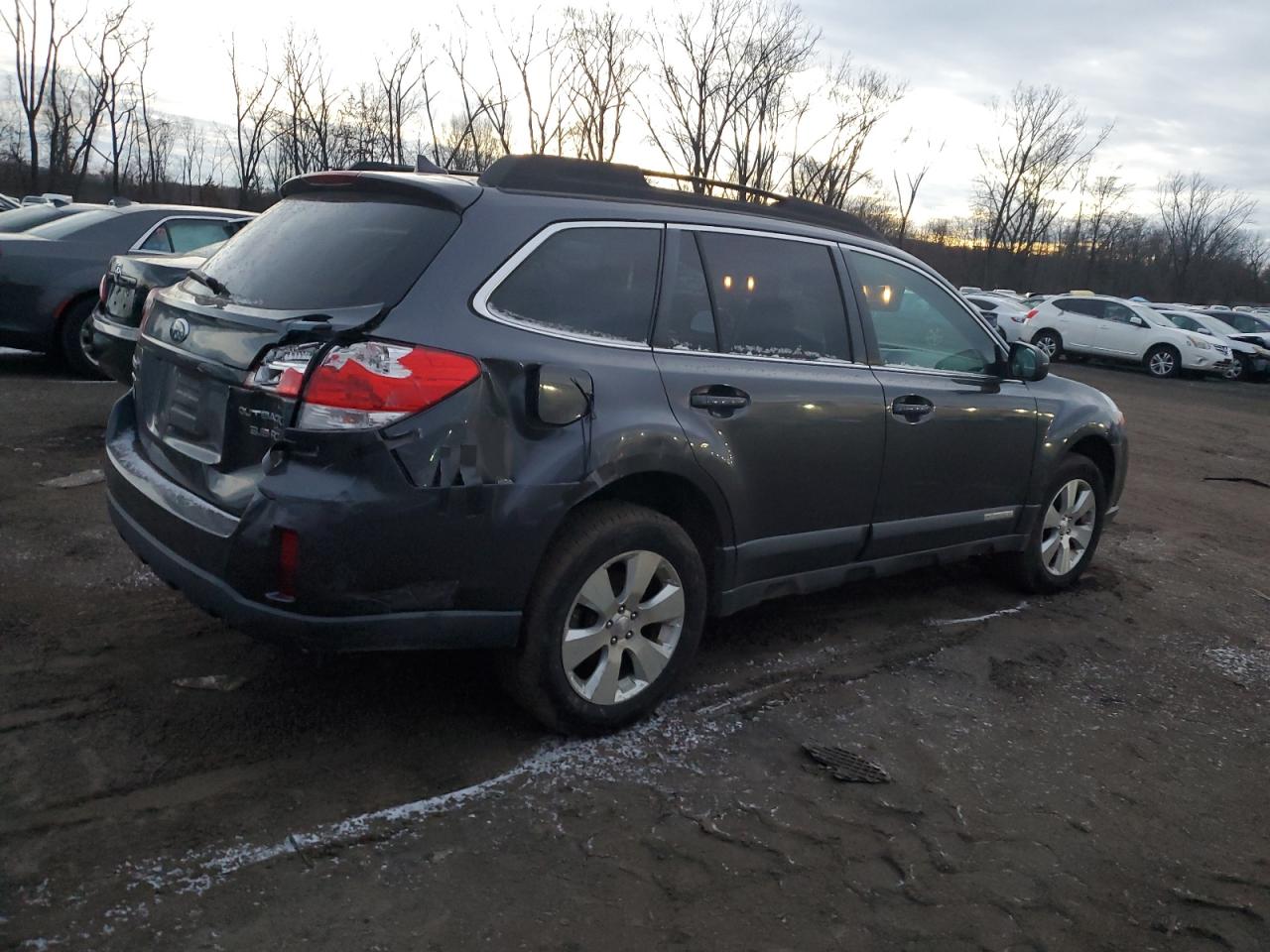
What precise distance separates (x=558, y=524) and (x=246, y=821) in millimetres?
1180

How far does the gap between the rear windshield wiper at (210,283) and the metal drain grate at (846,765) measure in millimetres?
2409

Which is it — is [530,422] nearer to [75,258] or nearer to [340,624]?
[340,624]

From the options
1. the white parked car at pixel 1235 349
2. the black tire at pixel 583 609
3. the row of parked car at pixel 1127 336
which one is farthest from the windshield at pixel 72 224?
the white parked car at pixel 1235 349

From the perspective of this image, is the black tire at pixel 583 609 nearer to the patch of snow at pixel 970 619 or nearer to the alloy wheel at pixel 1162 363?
the patch of snow at pixel 970 619

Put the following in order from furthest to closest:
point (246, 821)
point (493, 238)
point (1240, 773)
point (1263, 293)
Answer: point (1263, 293) → point (1240, 773) → point (493, 238) → point (246, 821)

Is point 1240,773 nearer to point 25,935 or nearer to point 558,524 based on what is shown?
point 558,524

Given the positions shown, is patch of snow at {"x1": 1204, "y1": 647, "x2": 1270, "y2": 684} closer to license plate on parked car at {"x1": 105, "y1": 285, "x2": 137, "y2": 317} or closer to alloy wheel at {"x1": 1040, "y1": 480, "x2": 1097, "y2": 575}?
alloy wheel at {"x1": 1040, "y1": 480, "x2": 1097, "y2": 575}

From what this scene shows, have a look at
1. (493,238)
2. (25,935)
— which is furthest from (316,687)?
(493,238)

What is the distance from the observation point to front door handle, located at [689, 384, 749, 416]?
142 inches

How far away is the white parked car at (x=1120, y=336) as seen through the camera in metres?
24.5

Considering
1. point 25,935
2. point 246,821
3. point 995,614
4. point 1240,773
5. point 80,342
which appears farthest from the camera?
point 80,342

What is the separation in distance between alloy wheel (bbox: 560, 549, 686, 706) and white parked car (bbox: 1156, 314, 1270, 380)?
2557 cm

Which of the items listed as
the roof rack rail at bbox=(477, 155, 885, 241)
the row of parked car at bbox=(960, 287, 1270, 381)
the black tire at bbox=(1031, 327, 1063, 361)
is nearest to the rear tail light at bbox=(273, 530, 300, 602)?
the roof rack rail at bbox=(477, 155, 885, 241)

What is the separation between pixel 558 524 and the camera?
127 inches
